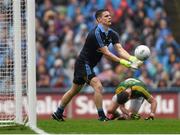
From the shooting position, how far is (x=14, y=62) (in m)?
12.3

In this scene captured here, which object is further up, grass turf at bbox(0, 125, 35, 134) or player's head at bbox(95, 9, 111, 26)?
player's head at bbox(95, 9, 111, 26)

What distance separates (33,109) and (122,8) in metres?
12.1

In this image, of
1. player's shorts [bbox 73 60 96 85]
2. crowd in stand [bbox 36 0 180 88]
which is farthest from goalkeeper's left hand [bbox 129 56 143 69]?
crowd in stand [bbox 36 0 180 88]

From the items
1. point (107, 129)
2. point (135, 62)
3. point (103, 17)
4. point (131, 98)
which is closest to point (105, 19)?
point (103, 17)

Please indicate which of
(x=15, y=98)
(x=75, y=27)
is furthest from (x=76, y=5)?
(x=15, y=98)

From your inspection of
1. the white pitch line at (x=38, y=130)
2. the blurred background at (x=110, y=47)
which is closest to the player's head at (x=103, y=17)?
the white pitch line at (x=38, y=130)

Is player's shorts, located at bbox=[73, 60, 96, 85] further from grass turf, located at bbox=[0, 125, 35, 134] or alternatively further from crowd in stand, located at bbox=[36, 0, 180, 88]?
crowd in stand, located at bbox=[36, 0, 180, 88]

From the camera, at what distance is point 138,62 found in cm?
1295

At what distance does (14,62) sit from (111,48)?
9085 millimetres

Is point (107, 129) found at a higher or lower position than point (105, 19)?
lower

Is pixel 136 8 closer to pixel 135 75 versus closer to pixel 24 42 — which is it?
pixel 135 75

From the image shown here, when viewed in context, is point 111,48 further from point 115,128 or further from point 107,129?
point 107,129

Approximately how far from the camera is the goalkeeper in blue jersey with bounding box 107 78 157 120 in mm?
14352

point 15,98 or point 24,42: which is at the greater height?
point 24,42
